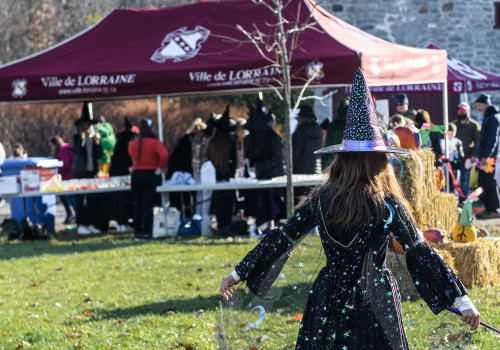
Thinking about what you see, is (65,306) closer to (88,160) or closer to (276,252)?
(276,252)

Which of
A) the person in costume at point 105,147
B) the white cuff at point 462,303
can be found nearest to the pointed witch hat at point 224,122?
the person in costume at point 105,147

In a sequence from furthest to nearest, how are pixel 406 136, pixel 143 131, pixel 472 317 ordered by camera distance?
pixel 143 131 → pixel 406 136 → pixel 472 317

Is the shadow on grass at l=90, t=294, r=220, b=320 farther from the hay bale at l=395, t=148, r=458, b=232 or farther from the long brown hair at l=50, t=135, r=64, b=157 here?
the long brown hair at l=50, t=135, r=64, b=157

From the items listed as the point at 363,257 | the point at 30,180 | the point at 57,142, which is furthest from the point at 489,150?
the point at 363,257

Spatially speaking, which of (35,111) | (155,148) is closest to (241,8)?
(155,148)

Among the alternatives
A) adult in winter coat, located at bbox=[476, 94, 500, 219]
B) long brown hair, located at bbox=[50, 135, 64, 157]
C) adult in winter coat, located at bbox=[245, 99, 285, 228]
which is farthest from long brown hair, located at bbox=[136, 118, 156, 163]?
adult in winter coat, located at bbox=[476, 94, 500, 219]

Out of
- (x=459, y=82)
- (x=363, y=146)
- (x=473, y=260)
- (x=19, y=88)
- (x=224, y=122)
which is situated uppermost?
(x=19, y=88)

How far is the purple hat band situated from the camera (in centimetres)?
377

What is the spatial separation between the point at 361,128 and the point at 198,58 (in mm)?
8671

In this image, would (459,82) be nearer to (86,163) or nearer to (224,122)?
(224,122)

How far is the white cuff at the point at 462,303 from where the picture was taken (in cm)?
370

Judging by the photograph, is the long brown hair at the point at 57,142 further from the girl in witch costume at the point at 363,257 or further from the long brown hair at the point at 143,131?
the girl in witch costume at the point at 363,257

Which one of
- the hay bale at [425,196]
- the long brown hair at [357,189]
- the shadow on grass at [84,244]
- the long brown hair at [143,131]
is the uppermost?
the long brown hair at [357,189]

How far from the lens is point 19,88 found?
1275 centimetres
